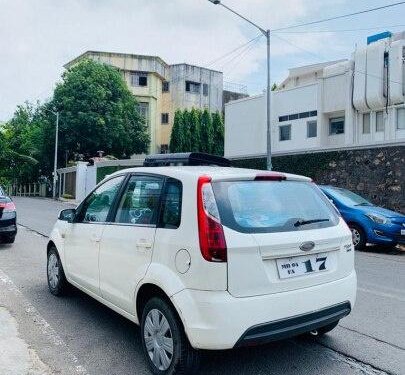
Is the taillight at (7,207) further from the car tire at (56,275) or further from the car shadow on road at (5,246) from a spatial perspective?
the car tire at (56,275)

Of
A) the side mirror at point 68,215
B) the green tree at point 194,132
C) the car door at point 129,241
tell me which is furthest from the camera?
the green tree at point 194,132

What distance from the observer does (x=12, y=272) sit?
7.53 meters

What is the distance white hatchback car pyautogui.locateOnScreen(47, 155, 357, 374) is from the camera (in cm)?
325

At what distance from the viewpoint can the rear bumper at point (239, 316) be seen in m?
3.19

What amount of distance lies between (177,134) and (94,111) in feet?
31.0

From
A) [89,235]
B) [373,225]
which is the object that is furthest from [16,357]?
[373,225]

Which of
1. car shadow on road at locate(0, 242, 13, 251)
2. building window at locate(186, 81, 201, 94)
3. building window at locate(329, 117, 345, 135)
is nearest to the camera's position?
car shadow on road at locate(0, 242, 13, 251)

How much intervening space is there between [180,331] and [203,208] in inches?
37.0

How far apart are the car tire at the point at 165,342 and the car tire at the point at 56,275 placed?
93.0 inches

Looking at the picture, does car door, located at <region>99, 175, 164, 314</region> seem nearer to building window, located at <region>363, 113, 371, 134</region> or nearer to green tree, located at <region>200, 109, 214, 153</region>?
building window, located at <region>363, 113, 371, 134</region>

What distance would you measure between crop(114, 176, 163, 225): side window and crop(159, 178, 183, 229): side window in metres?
0.10

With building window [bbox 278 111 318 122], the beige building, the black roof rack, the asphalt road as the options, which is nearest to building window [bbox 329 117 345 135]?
building window [bbox 278 111 318 122]

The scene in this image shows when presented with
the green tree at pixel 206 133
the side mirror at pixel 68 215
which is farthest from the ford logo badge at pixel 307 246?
the green tree at pixel 206 133

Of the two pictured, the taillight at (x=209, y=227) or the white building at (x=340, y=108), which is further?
the white building at (x=340, y=108)
